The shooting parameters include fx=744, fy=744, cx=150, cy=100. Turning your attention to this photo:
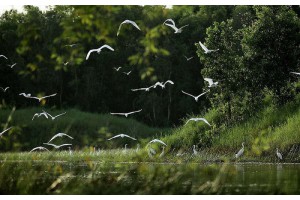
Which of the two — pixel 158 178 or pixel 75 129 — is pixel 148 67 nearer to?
pixel 75 129

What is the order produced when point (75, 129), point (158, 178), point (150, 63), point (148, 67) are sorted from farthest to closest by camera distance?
point (150, 63) < point (75, 129) < point (148, 67) < point (158, 178)

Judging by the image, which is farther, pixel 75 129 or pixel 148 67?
pixel 75 129

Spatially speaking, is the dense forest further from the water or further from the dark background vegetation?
the water

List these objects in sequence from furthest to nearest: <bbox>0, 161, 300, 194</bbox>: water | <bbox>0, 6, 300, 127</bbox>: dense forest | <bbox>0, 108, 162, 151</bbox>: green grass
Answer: <bbox>0, 108, 162, 151</bbox>: green grass
<bbox>0, 6, 300, 127</bbox>: dense forest
<bbox>0, 161, 300, 194</bbox>: water

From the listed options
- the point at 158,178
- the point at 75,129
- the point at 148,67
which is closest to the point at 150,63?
the point at 148,67

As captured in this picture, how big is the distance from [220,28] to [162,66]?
7.72 ft

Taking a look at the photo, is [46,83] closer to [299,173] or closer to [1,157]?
[1,157]

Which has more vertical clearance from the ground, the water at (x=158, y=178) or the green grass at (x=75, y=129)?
the water at (x=158, y=178)

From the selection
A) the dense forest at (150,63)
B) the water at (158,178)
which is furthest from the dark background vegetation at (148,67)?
the water at (158,178)

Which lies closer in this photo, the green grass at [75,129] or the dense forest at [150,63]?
the dense forest at [150,63]

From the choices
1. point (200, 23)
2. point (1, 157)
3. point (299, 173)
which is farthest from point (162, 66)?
point (299, 173)

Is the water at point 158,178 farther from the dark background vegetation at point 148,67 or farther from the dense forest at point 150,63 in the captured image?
the dark background vegetation at point 148,67

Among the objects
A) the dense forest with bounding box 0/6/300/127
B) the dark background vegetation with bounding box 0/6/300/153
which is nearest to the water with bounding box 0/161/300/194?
the dense forest with bounding box 0/6/300/127

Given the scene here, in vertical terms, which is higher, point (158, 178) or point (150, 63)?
point (158, 178)
